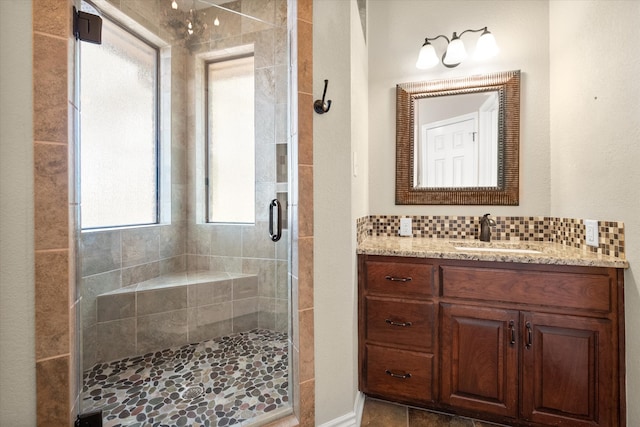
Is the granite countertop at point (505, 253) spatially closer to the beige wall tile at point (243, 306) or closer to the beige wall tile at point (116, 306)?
the beige wall tile at point (243, 306)

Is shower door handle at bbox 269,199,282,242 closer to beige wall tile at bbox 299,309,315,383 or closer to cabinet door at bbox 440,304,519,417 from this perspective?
beige wall tile at bbox 299,309,315,383

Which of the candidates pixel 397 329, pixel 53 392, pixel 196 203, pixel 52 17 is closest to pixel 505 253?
pixel 397 329

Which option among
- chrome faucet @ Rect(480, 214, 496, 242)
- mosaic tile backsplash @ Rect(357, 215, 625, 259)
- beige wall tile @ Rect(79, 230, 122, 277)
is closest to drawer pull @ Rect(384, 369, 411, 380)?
mosaic tile backsplash @ Rect(357, 215, 625, 259)

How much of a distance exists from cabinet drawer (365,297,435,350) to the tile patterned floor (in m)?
0.38

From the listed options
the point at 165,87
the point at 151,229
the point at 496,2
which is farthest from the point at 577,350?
the point at 165,87

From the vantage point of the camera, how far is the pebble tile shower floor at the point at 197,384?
1312mm

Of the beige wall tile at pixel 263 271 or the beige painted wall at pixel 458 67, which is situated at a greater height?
the beige painted wall at pixel 458 67

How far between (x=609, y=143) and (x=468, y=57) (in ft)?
3.46

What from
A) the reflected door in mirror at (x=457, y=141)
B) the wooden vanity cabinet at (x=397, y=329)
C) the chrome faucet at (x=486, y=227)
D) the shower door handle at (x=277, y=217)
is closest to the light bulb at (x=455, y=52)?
the reflected door in mirror at (x=457, y=141)

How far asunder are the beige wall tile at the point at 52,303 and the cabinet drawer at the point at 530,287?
5.38ft

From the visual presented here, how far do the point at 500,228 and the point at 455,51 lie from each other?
1269 millimetres

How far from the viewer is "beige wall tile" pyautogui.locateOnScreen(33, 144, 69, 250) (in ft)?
3.01

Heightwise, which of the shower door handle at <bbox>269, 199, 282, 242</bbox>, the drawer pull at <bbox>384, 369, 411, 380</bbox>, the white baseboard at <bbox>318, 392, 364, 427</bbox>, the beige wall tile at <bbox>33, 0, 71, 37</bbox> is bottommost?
the white baseboard at <bbox>318, 392, 364, 427</bbox>

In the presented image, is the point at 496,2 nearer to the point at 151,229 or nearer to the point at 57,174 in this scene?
the point at 57,174
